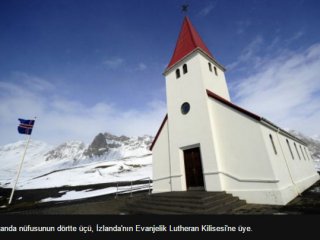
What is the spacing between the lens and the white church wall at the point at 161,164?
39.3 ft

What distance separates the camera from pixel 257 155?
8.12 metres

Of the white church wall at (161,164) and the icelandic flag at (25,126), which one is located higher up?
the icelandic flag at (25,126)

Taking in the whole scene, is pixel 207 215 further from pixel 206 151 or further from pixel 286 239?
pixel 206 151

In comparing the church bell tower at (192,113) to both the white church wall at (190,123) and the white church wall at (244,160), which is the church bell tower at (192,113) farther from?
the white church wall at (244,160)

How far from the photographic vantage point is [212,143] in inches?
380

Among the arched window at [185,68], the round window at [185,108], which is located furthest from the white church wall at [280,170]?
the arched window at [185,68]

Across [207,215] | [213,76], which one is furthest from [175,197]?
[213,76]

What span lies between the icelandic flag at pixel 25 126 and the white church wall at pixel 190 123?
13.1 m

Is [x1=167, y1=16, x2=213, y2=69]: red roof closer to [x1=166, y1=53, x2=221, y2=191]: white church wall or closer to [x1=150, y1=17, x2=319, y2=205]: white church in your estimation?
[x1=150, y1=17, x2=319, y2=205]: white church

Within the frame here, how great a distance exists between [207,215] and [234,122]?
521cm

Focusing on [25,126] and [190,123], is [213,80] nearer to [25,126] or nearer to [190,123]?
[190,123]

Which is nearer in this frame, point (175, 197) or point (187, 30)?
point (175, 197)

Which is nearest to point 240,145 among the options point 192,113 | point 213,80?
point 192,113

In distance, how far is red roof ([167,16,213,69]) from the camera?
1311cm
